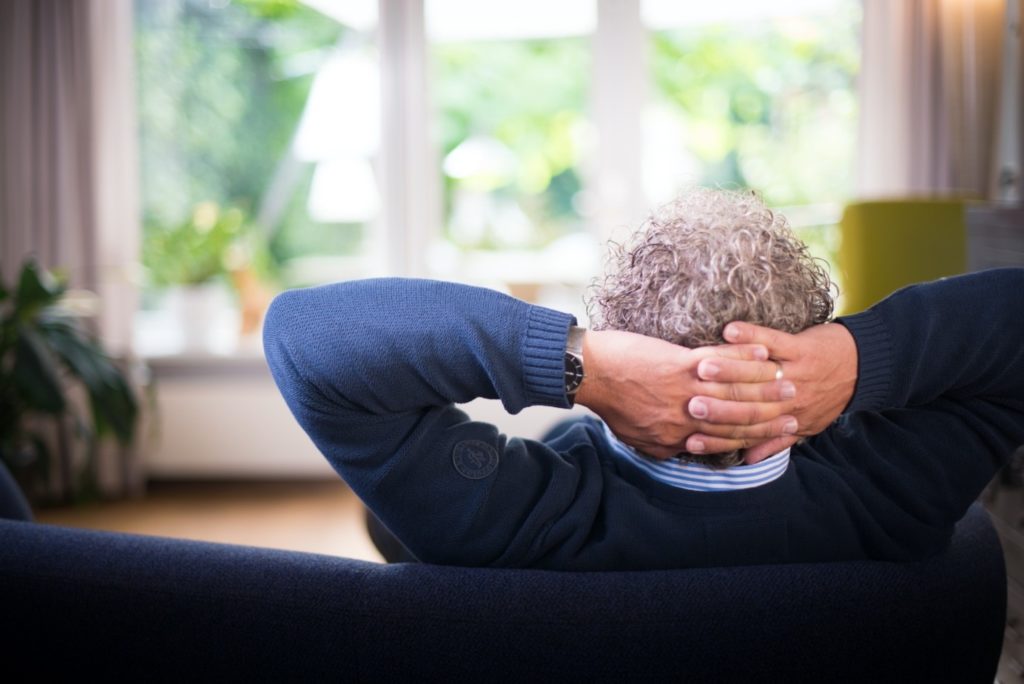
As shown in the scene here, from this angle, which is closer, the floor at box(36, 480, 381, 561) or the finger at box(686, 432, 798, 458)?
the finger at box(686, 432, 798, 458)

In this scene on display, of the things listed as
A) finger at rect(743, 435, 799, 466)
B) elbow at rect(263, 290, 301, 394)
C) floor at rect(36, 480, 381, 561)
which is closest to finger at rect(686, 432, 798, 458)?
finger at rect(743, 435, 799, 466)

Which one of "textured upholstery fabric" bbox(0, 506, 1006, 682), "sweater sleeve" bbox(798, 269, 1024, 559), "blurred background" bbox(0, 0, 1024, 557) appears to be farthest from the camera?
"blurred background" bbox(0, 0, 1024, 557)

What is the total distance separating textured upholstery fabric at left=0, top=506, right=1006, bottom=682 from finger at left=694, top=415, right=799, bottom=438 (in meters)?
0.12

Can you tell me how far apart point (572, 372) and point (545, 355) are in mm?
33

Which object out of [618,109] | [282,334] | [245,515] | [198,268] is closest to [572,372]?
[282,334]

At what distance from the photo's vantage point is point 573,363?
85cm

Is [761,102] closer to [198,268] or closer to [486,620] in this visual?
[198,268]

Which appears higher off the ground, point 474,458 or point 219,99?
point 219,99

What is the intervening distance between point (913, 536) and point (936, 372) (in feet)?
0.53

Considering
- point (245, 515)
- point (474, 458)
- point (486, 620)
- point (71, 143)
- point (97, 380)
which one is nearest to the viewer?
point (486, 620)

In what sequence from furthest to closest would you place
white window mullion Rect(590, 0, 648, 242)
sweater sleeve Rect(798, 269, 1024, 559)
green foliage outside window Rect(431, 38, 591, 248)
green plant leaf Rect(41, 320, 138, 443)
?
1. green foliage outside window Rect(431, 38, 591, 248)
2. white window mullion Rect(590, 0, 648, 242)
3. green plant leaf Rect(41, 320, 138, 443)
4. sweater sleeve Rect(798, 269, 1024, 559)

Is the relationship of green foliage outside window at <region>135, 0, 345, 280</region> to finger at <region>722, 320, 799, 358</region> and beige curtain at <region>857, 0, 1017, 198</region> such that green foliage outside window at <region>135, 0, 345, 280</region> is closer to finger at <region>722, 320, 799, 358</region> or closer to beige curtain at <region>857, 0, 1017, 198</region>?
beige curtain at <region>857, 0, 1017, 198</region>

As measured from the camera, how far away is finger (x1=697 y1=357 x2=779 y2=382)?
82 centimetres

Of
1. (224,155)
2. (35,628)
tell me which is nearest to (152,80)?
(224,155)
